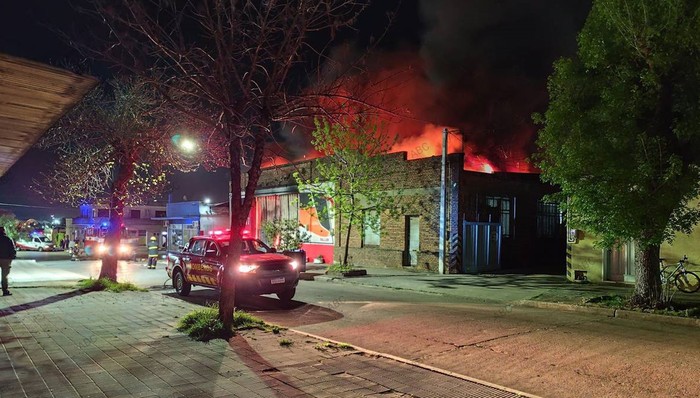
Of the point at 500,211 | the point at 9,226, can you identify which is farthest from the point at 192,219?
the point at 9,226

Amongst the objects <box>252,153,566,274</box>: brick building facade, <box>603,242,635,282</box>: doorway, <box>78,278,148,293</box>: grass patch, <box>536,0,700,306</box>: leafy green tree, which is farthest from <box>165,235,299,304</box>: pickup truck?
<box>603,242,635,282</box>: doorway

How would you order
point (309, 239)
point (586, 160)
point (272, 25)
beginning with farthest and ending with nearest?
point (309, 239)
point (586, 160)
point (272, 25)

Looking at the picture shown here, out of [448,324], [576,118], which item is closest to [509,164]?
[576,118]

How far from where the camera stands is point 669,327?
9.65m

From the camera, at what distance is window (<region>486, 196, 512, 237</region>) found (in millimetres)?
22089

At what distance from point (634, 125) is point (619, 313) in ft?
12.7

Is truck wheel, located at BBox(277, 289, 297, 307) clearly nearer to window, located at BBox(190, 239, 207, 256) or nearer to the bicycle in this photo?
window, located at BBox(190, 239, 207, 256)

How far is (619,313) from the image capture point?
35.5 ft

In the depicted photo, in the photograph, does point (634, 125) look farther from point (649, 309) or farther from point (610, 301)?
point (610, 301)

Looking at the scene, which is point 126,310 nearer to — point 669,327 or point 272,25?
point 272,25

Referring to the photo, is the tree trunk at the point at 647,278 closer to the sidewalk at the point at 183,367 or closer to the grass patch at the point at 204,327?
the sidewalk at the point at 183,367

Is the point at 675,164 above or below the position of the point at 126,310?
above

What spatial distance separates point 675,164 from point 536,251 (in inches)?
565

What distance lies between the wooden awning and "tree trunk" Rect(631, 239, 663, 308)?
10.7 m
